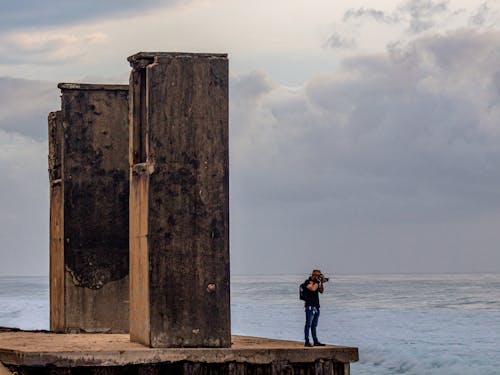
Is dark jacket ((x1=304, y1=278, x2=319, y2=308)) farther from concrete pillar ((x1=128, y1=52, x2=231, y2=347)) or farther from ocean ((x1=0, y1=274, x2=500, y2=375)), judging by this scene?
ocean ((x1=0, y1=274, x2=500, y2=375))

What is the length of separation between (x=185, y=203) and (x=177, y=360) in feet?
6.18

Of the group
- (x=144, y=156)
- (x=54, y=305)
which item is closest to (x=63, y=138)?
(x=54, y=305)

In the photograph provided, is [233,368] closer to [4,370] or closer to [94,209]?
[4,370]

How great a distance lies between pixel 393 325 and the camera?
49.2 meters

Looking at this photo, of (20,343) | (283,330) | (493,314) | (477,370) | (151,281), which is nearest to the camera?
(151,281)

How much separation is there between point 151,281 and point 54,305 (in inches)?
210

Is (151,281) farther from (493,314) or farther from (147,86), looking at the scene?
(493,314)

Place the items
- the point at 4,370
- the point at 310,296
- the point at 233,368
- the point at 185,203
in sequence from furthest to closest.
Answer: the point at 310,296 < the point at 185,203 < the point at 233,368 < the point at 4,370

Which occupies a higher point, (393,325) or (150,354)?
(150,354)

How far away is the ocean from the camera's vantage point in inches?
1404

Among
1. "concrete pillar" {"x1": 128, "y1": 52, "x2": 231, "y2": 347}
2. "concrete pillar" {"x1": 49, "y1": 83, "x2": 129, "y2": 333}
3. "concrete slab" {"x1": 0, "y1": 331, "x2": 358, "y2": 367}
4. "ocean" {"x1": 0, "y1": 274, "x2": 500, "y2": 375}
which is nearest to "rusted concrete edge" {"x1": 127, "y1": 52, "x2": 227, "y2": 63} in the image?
"concrete pillar" {"x1": 128, "y1": 52, "x2": 231, "y2": 347}

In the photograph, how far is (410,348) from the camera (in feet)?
128

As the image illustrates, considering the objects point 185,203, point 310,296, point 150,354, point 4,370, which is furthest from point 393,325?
point 4,370

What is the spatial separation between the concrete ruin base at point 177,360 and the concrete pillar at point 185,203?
427mm
